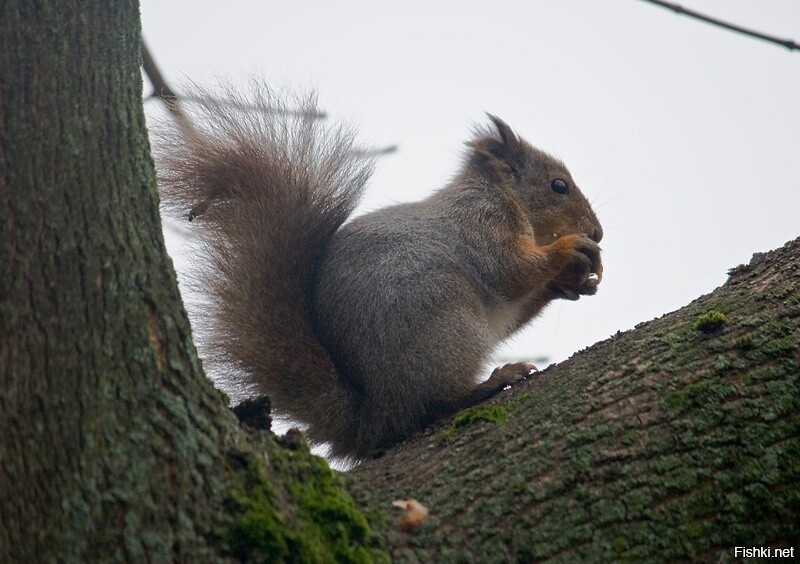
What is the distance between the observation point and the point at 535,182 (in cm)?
458

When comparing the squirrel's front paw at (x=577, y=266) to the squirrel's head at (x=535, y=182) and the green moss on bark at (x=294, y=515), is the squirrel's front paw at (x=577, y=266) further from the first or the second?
the green moss on bark at (x=294, y=515)

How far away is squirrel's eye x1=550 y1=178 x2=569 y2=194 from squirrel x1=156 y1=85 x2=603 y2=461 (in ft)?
2.13

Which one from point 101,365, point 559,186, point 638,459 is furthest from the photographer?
point 559,186

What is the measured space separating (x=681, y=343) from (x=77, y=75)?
1695mm

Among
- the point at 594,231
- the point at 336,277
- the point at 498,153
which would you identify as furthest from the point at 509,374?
the point at 498,153

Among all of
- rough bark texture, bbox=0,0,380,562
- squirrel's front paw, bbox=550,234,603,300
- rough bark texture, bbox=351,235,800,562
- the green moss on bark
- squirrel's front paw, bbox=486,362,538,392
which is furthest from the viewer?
squirrel's front paw, bbox=550,234,603,300

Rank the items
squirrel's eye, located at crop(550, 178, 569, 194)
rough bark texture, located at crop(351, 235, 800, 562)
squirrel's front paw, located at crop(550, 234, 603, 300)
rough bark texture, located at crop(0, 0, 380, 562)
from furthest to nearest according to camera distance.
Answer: squirrel's eye, located at crop(550, 178, 569, 194) → squirrel's front paw, located at crop(550, 234, 603, 300) → rough bark texture, located at crop(351, 235, 800, 562) → rough bark texture, located at crop(0, 0, 380, 562)

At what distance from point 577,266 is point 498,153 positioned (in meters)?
1.09

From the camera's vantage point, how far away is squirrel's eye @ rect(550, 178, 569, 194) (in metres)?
4.55

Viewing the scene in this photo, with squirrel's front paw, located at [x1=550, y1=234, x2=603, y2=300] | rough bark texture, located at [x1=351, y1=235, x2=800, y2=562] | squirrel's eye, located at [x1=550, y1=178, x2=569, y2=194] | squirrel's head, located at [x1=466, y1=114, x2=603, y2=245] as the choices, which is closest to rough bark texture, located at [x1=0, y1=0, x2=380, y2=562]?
rough bark texture, located at [x1=351, y1=235, x2=800, y2=562]

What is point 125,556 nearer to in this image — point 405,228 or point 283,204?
point 283,204

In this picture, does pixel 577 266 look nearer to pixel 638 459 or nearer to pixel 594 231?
pixel 594 231

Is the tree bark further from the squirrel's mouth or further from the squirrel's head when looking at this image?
the squirrel's head

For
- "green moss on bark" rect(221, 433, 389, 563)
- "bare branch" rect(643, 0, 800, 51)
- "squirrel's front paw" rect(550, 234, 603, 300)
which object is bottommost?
"green moss on bark" rect(221, 433, 389, 563)
